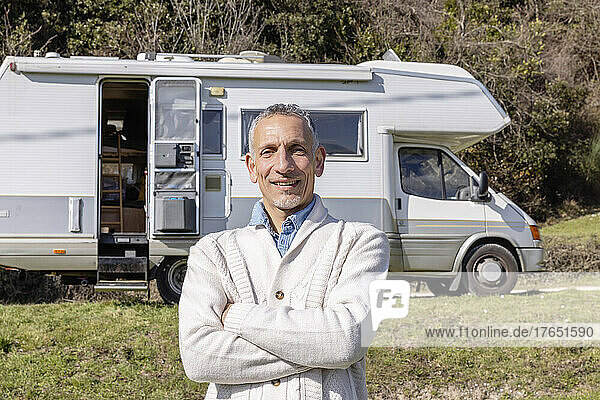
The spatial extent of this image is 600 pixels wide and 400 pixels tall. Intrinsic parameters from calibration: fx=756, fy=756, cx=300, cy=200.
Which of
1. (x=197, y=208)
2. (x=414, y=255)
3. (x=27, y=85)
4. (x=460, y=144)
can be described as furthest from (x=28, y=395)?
(x=460, y=144)

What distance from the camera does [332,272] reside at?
91.7 inches

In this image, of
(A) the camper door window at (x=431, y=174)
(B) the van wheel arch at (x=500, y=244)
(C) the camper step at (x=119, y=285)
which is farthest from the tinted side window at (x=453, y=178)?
(C) the camper step at (x=119, y=285)

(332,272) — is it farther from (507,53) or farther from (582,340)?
(507,53)

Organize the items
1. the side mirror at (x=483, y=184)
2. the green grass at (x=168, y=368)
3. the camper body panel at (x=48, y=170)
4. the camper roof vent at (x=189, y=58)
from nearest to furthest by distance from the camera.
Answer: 1. the green grass at (x=168, y=368)
2. the camper body panel at (x=48, y=170)
3. the camper roof vent at (x=189, y=58)
4. the side mirror at (x=483, y=184)

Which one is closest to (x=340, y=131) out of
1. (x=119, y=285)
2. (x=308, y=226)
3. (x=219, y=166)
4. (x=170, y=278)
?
(x=219, y=166)

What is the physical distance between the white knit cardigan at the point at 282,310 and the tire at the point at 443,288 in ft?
25.1

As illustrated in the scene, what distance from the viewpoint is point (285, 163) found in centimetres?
240

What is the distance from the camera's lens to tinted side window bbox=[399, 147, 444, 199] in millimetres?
9570

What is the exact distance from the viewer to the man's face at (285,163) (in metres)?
2.41

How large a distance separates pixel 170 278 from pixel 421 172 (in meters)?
3.43

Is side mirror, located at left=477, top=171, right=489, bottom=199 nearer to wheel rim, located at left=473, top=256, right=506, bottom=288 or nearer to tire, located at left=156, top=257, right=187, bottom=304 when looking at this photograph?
wheel rim, located at left=473, top=256, right=506, bottom=288

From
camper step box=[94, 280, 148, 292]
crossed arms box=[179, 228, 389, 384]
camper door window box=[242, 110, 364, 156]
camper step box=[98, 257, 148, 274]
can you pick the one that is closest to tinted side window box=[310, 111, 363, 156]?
camper door window box=[242, 110, 364, 156]

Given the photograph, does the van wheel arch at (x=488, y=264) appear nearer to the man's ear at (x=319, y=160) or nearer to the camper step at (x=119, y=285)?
the camper step at (x=119, y=285)

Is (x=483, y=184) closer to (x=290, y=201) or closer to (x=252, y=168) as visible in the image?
(x=252, y=168)
